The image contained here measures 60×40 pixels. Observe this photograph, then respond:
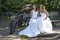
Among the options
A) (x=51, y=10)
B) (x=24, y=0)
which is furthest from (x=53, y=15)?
(x=24, y=0)

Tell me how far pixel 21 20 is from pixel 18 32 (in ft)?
3.07

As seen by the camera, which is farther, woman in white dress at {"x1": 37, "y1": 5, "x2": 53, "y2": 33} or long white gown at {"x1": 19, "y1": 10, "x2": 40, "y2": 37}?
woman in white dress at {"x1": 37, "y1": 5, "x2": 53, "y2": 33}

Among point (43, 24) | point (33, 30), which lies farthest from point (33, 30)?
point (43, 24)

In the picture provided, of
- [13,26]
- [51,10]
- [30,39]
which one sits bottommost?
[30,39]

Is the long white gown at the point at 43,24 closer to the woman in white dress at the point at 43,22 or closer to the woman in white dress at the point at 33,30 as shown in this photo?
the woman in white dress at the point at 43,22

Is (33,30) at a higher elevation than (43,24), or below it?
below

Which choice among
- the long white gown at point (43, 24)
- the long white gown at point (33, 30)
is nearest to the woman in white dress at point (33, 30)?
the long white gown at point (33, 30)

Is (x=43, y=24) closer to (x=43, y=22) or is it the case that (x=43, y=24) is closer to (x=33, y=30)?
(x=43, y=22)

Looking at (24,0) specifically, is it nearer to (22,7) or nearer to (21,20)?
(22,7)

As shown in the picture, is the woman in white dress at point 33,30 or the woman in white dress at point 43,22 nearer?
the woman in white dress at point 33,30

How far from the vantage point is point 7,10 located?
52.8 ft

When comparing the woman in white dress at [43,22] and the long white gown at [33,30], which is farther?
the woman in white dress at [43,22]

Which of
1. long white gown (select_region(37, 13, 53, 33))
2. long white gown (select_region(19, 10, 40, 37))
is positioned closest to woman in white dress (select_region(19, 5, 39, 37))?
long white gown (select_region(19, 10, 40, 37))

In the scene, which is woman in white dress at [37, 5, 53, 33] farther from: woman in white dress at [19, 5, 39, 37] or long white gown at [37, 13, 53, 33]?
woman in white dress at [19, 5, 39, 37]
